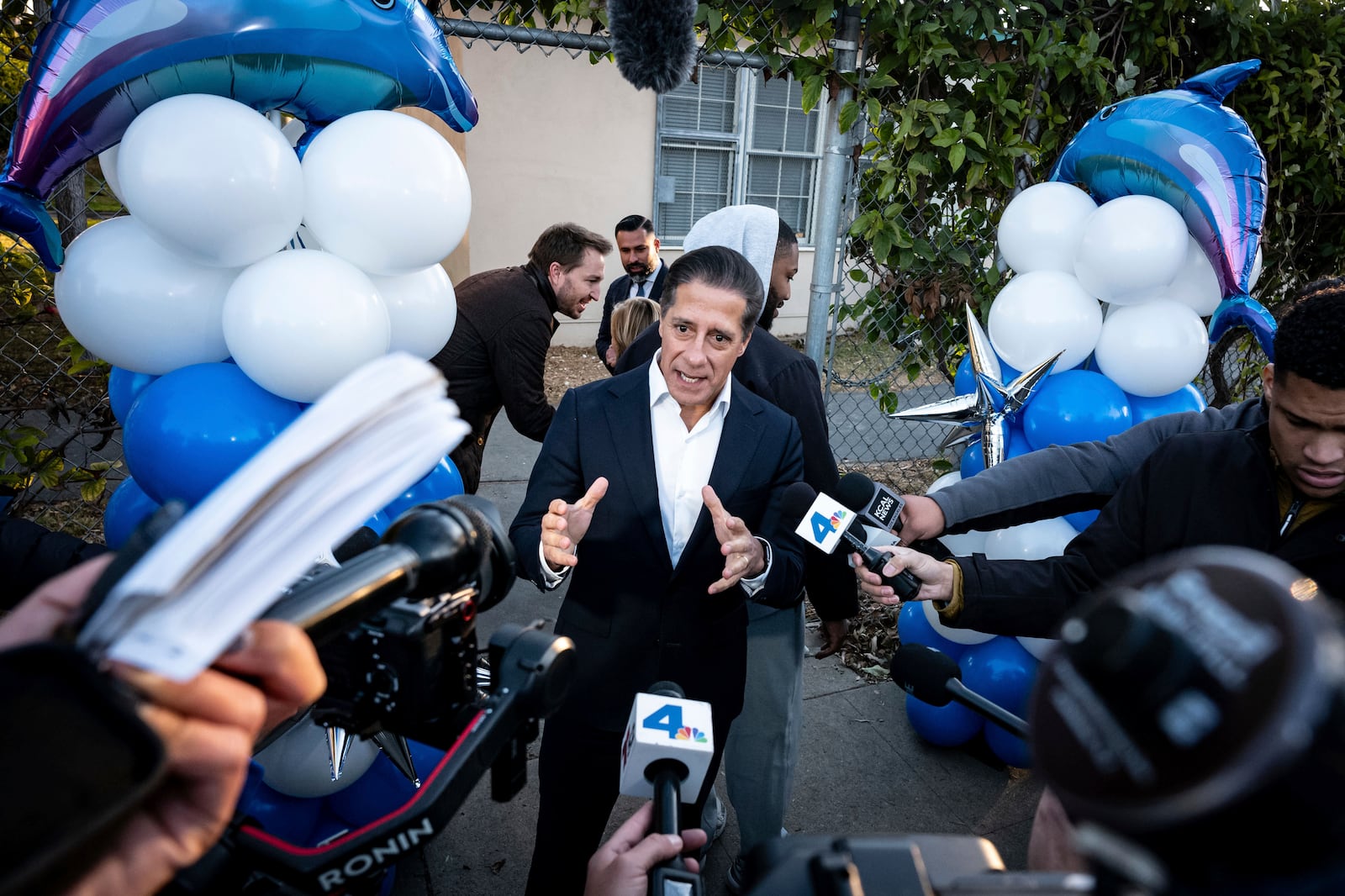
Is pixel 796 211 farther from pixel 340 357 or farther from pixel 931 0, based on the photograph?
pixel 340 357

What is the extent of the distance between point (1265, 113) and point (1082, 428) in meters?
2.60

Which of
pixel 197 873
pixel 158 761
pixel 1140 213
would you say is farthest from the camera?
pixel 1140 213

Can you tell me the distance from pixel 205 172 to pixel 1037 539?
2770 millimetres

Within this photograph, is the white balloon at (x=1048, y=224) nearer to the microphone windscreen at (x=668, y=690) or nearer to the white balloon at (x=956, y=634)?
the white balloon at (x=956, y=634)

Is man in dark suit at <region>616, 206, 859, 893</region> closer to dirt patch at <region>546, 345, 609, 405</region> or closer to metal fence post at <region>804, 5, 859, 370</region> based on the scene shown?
metal fence post at <region>804, 5, 859, 370</region>

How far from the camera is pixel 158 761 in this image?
1.69 ft

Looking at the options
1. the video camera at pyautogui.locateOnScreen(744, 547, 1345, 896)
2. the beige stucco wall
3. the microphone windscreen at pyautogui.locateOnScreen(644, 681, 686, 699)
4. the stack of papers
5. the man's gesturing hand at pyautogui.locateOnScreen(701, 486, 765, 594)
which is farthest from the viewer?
the beige stucco wall

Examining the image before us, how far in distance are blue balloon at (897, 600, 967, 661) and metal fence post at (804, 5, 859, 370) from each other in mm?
1102

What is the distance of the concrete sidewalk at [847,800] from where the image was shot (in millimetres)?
2637

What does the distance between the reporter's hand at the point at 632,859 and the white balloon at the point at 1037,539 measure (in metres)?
2.10

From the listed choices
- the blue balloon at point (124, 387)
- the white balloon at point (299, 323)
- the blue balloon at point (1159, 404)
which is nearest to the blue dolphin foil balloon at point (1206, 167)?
the blue balloon at point (1159, 404)

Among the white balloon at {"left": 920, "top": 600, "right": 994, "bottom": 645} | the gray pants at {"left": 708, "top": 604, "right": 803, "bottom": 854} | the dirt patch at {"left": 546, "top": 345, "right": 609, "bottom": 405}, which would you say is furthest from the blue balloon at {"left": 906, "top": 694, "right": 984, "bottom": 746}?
the dirt patch at {"left": 546, "top": 345, "right": 609, "bottom": 405}

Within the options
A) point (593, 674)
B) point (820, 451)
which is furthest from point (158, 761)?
point (820, 451)

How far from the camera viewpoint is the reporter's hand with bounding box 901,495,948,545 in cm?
220
